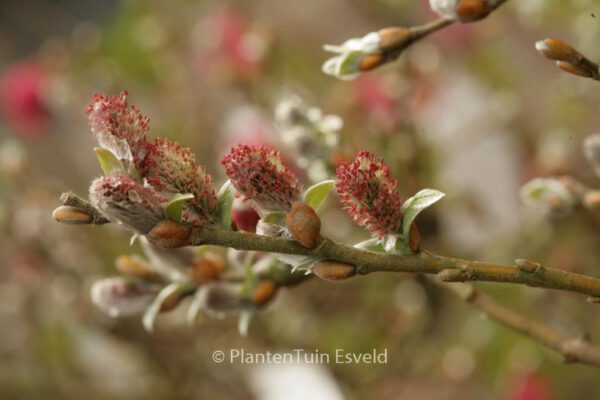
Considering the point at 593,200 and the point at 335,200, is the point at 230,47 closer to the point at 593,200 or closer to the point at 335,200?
the point at 335,200

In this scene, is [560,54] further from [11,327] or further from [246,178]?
[11,327]

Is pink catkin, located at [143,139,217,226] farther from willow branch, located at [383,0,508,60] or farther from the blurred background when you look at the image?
the blurred background

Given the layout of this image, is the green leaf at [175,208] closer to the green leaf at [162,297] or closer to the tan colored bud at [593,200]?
the green leaf at [162,297]

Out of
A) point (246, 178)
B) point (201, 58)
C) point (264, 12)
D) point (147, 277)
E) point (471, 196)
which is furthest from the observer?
point (264, 12)

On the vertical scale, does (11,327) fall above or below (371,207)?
below

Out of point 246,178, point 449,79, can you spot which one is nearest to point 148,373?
point 449,79

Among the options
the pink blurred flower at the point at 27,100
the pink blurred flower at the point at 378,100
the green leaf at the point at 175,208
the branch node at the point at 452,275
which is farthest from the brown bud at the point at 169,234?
the pink blurred flower at the point at 27,100

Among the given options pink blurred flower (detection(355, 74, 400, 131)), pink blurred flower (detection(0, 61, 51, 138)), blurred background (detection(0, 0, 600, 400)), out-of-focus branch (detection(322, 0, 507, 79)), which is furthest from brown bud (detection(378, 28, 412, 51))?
pink blurred flower (detection(0, 61, 51, 138))
